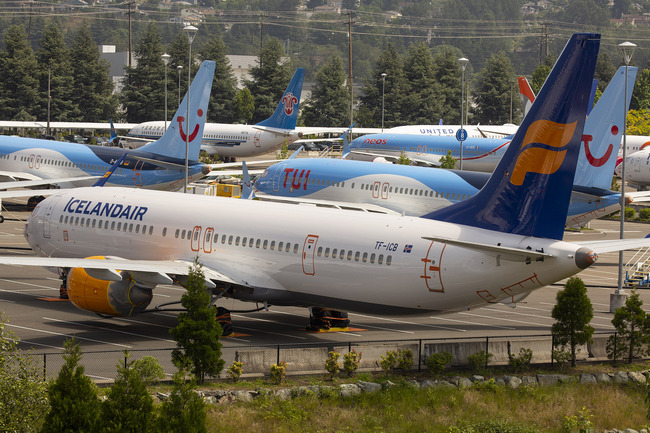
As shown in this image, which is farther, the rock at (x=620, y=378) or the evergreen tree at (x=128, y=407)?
the rock at (x=620, y=378)

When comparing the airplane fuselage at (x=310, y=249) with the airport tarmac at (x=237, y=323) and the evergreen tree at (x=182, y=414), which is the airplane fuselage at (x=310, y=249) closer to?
the airport tarmac at (x=237, y=323)

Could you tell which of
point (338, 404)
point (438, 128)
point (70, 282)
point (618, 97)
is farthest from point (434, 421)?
point (438, 128)

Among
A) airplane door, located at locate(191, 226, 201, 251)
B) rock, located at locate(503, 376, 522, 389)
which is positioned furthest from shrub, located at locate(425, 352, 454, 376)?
airplane door, located at locate(191, 226, 201, 251)

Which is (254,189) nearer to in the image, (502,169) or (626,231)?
(626,231)

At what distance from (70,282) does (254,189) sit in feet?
86.6

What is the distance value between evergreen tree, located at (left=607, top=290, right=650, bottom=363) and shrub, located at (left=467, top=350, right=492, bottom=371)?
4255mm

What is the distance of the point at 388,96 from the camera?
503ft

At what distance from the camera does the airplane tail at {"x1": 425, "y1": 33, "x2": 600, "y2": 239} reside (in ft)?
87.1

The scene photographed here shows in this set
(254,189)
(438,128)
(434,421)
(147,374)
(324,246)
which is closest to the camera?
(147,374)

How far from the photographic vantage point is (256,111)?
150 m

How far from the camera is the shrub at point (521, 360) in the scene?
28.1 metres

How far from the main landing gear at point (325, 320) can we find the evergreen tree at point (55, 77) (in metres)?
110

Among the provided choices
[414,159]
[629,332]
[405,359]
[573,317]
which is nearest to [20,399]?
[405,359]

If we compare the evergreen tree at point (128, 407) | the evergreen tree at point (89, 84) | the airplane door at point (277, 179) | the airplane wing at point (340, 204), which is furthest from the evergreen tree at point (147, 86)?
the evergreen tree at point (128, 407)
